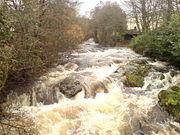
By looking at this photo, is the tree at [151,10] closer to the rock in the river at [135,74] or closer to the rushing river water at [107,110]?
the rock in the river at [135,74]

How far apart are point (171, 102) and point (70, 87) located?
4.01 meters

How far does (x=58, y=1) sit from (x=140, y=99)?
8.08 m

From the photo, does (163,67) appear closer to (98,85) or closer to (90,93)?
(98,85)

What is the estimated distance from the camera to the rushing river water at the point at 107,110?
5.66m

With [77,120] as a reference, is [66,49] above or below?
above

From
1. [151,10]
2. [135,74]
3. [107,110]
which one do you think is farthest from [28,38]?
[151,10]

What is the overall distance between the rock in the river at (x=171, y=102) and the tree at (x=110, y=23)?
16.8m

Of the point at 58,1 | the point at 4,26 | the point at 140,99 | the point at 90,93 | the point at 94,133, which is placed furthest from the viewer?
the point at 58,1

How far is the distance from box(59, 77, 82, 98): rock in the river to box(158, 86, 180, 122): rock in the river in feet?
11.0

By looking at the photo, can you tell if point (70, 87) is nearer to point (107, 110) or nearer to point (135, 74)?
point (107, 110)

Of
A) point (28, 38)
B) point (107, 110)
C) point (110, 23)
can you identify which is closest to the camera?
point (107, 110)

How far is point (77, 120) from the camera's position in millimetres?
6047

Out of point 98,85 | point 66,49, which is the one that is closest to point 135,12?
point 66,49

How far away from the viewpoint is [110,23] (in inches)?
895
